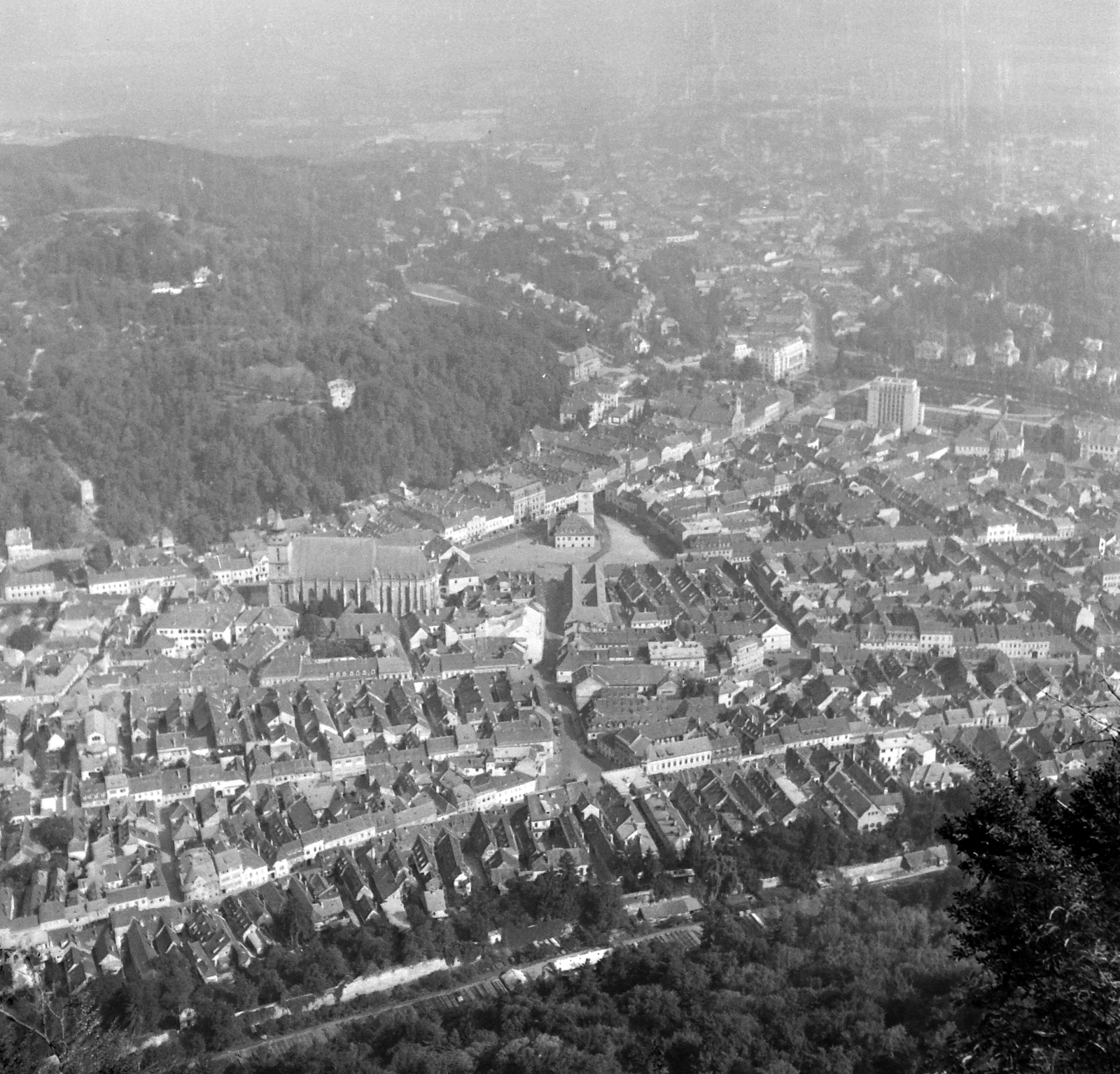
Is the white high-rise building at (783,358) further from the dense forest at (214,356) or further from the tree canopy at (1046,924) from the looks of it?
the tree canopy at (1046,924)

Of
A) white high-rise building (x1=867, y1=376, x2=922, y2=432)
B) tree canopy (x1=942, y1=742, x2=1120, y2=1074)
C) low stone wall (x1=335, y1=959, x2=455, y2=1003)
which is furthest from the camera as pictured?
white high-rise building (x1=867, y1=376, x2=922, y2=432)

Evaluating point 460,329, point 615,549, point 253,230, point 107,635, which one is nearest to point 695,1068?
point 107,635

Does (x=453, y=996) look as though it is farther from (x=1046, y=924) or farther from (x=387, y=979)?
(x=1046, y=924)

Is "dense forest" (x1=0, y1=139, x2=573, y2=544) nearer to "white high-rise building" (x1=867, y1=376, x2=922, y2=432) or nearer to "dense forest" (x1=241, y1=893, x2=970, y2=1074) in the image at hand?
"white high-rise building" (x1=867, y1=376, x2=922, y2=432)

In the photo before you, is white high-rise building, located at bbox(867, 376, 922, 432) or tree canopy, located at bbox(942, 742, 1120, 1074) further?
white high-rise building, located at bbox(867, 376, 922, 432)

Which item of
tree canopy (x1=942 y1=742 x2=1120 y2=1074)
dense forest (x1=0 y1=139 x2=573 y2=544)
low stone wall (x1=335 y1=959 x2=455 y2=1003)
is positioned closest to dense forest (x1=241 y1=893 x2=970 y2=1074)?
low stone wall (x1=335 y1=959 x2=455 y2=1003)

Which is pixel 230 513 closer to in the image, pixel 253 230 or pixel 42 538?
pixel 42 538
